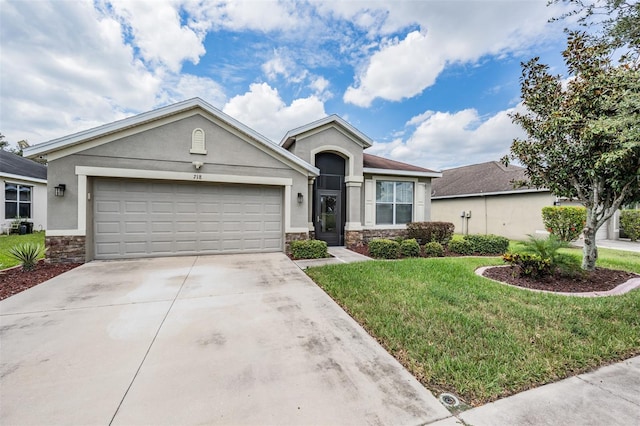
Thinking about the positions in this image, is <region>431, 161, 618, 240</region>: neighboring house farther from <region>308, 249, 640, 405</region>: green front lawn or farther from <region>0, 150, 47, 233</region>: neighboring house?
<region>0, 150, 47, 233</region>: neighboring house

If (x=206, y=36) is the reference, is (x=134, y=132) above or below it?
below

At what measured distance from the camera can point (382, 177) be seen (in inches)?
477

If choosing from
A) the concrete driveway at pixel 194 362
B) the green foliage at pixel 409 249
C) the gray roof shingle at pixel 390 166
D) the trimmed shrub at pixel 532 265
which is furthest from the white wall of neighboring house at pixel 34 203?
the trimmed shrub at pixel 532 265

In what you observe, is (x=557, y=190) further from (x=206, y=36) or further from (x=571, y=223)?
(x=206, y=36)

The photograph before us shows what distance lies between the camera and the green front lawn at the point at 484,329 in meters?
2.77

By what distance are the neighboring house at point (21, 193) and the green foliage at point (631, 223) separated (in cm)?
3217

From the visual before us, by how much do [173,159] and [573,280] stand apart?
37.2ft

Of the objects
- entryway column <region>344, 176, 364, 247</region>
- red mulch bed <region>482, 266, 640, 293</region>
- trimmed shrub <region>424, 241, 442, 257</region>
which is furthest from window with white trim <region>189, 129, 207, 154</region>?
red mulch bed <region>482, 266, 640, 293</region>

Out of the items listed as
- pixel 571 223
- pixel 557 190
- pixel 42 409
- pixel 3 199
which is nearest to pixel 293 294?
pixel 42 409

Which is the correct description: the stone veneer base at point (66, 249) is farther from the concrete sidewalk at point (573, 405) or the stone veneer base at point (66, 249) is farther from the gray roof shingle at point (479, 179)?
the gray roof shingle at point (479, 179)

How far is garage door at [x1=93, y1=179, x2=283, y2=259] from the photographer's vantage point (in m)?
8.11

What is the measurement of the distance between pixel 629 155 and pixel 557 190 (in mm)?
1582

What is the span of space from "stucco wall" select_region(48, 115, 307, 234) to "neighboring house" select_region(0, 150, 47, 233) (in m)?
10.1

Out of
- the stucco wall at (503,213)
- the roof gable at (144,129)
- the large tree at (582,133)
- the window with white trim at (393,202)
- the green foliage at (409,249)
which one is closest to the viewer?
the large tree at (582,133)
